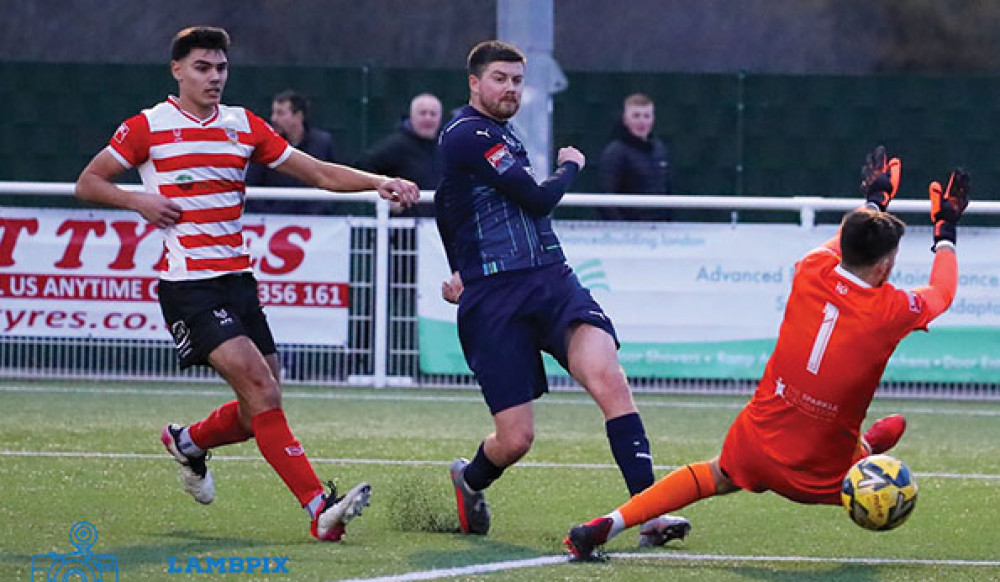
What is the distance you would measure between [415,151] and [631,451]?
656cm

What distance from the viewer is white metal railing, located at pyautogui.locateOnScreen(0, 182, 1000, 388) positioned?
514 inches

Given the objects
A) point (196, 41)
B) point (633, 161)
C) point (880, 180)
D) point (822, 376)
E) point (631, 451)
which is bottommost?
point (631, 451)

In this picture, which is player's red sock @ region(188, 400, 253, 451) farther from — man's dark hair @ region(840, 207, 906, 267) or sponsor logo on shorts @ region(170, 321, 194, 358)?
man's dark hair @ region(840, 207, 906, 267)

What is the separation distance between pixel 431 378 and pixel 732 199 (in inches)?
95.0

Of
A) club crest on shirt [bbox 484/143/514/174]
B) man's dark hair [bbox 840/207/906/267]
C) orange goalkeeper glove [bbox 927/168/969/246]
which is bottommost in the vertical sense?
man's dark hair [bbox 840/207/906/267]

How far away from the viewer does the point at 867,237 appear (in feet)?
22.5

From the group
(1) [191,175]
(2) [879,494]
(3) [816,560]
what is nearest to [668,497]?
(3) [816,560]

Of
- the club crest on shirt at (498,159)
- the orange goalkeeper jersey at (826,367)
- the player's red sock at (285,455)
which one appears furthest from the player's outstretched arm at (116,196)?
the orange goalkeeper jersey at (826,367)

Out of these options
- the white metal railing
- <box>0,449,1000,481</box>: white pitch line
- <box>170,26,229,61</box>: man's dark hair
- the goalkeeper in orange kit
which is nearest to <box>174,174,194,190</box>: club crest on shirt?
<box>170,26,229,61</box>: man's dark hair

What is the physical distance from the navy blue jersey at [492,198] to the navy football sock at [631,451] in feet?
2.41

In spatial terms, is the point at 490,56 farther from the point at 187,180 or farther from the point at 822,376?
the point at 822,376

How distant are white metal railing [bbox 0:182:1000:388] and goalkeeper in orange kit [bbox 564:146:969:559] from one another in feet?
19.3

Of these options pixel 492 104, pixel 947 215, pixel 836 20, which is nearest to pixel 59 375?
pixel 492 104

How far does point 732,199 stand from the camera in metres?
13.1
